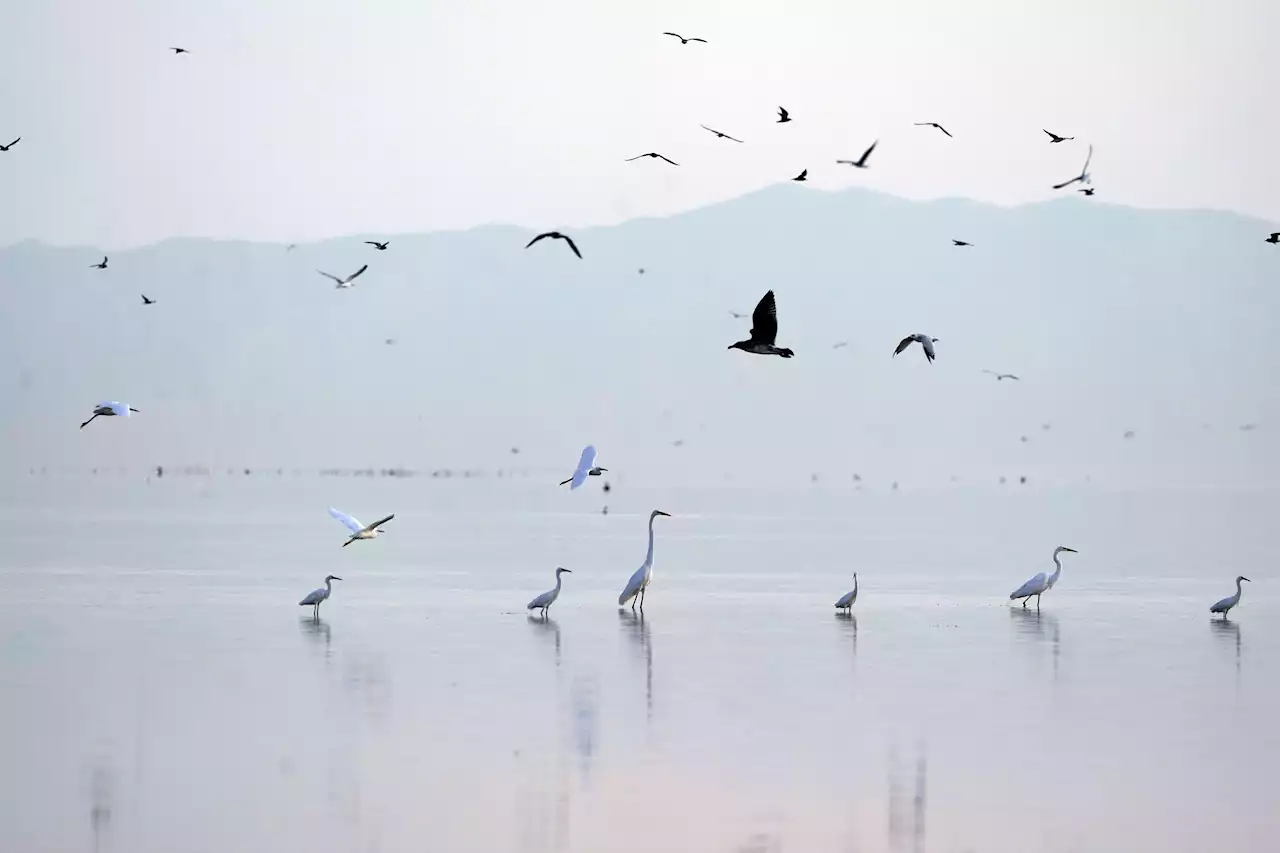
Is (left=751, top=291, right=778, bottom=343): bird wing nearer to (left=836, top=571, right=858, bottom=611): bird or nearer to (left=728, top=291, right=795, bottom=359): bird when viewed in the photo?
(left=728, top=291, right=795, bottom=359): bird

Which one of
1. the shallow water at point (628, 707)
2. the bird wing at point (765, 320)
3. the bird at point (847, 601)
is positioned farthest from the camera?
the bird at point (847, 601)

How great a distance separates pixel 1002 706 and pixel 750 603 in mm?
10194

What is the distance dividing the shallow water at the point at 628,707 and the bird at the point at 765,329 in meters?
3.32

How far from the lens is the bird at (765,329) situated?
19562 mm

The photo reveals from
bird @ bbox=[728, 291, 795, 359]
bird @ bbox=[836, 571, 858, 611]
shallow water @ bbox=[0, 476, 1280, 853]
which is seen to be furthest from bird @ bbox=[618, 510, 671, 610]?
bird @ bbox=[728, 291, 795, 359]

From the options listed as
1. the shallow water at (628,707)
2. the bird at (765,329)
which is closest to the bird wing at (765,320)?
the bird at (765,329)

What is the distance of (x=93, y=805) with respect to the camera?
13.4m

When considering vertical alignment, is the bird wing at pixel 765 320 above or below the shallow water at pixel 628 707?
above

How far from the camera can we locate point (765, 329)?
20.0 metres

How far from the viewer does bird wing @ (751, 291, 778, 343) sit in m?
19.5

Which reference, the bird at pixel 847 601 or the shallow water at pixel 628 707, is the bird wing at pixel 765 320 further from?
the bird at pixel 847 601

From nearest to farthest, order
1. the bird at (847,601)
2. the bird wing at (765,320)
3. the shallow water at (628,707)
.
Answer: the shallow water at (628,707) < the bird wing at (765,320) < the bird at (847,601)

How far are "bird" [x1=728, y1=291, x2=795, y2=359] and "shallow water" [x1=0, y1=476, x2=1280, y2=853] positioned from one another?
3.32 meters

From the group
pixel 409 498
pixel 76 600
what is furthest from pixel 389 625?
pixel 409 498
